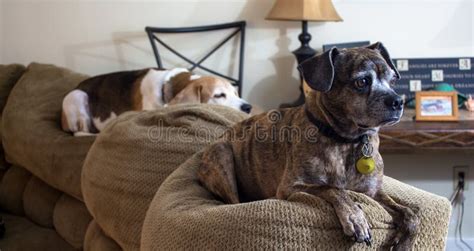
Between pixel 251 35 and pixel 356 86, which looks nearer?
pixel 356 86

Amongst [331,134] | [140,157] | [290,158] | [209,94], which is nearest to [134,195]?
[140,157]

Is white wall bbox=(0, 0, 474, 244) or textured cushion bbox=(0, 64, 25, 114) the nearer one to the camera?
white wall bbox=(0, 0, 474, 244)

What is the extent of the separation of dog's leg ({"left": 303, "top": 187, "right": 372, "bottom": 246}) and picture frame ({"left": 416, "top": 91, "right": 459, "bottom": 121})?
1318 mm

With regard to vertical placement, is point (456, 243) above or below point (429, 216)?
below

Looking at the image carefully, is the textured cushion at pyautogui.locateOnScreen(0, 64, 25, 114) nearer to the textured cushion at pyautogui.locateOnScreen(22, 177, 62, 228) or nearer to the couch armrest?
the textured cushion at pyautogui.locateOnScreen(22, 177, 62, 228)

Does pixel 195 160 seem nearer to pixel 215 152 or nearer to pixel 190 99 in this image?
pixel 215 152

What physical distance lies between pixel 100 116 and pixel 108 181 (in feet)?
3.35

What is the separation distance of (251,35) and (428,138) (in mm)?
1102

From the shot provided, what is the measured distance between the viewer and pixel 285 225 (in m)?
1.02

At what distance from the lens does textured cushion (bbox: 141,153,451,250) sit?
101cm

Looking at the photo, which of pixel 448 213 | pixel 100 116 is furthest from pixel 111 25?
pixel 448 213

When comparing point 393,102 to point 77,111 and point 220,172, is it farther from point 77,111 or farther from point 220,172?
point 77,111

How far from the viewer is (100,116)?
2.69 meters

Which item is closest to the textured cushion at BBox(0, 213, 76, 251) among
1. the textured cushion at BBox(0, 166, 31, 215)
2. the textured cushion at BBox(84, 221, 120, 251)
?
the textured cushion at BBox(0, 166, 31, 215)
